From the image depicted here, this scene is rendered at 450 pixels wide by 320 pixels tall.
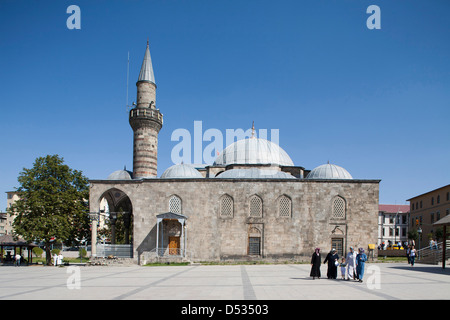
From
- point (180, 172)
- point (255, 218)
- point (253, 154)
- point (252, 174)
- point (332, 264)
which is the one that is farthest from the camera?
point (253, 154)

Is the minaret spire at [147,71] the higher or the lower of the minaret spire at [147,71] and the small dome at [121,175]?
the higher

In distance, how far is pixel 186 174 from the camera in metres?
33.4

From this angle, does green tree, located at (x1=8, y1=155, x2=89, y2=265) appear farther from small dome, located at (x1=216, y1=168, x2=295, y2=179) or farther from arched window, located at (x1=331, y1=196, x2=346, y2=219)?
arched window, located at (x1=331, y1=196, x2=346, y2=219)

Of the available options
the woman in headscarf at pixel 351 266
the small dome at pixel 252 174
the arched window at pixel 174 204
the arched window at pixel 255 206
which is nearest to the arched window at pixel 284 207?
the arched window at pixel 255 206

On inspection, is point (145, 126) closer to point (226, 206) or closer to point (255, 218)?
point (226, 206)

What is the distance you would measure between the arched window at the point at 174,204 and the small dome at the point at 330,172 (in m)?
12.3

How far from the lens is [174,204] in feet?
98.7

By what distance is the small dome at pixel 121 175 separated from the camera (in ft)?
110

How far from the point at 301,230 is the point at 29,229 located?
64.9 feet

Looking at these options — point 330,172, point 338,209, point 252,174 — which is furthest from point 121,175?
point 338,209

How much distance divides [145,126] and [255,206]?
468 inches

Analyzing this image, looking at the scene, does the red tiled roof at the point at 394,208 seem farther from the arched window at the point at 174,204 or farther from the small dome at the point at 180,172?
the arched window at the point at 174,204
